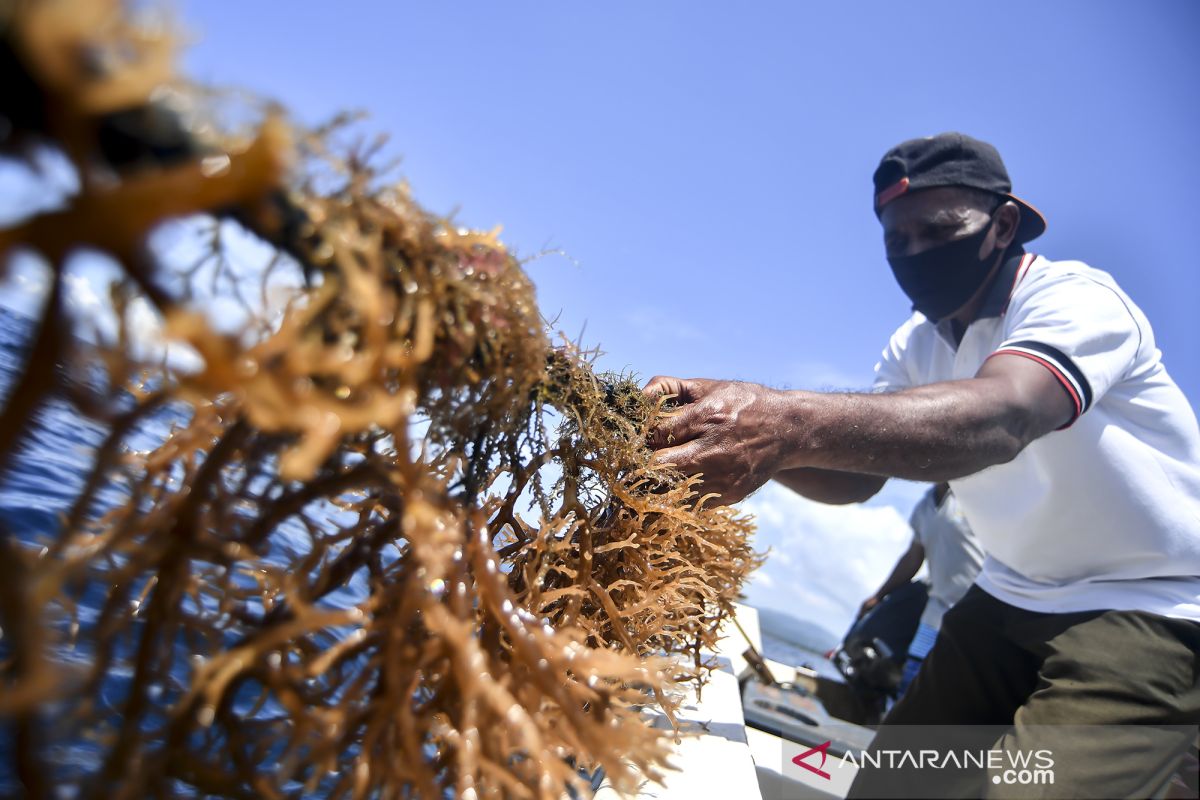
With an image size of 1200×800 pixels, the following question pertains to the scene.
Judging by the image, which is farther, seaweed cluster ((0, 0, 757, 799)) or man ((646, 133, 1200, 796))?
man ((646, 133, 1200, 796))

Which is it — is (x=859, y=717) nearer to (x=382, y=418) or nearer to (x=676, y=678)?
(x=676, y=678)

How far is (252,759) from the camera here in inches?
27.7

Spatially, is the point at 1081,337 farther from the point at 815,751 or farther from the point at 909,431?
the point at 815,751

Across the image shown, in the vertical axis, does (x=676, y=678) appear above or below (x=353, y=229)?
below

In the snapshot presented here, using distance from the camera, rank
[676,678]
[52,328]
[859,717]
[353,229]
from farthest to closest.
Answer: [859,717]
[676,678]
[353,229]
[52,328]

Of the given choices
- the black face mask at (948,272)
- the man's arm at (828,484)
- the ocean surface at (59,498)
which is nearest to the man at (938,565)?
the man's arm at (828,484)

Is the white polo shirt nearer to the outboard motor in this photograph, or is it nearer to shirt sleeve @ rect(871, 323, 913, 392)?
shirt sleeve @ rect(871, 323, 913, 392)

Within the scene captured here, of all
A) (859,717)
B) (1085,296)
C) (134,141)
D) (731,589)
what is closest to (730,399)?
(731,589)

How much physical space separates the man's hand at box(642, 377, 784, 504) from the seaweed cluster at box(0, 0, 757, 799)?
19.6 inches

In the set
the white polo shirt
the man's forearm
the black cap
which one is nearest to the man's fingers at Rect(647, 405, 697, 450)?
the man's forearm

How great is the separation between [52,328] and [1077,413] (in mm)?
2403

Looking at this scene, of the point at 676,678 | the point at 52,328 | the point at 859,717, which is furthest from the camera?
the point at 859,717

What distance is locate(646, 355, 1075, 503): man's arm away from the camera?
1.50m

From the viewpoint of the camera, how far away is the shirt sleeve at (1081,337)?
Result: 1977 millimetres
